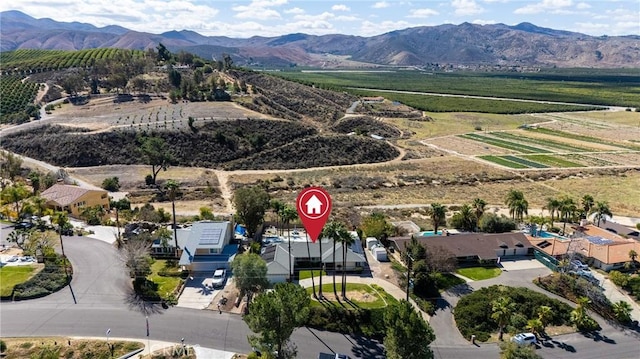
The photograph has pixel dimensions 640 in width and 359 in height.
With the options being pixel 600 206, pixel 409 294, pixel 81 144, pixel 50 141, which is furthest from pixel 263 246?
pixel 50 141

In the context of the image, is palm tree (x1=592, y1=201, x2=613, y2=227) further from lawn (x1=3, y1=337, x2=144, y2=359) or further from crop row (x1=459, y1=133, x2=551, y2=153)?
crop row (x1=459, y1=133, x2=551, y2=153)

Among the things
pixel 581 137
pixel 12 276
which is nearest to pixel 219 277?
pixel 12 276

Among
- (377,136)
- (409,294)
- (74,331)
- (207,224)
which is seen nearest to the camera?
(74,331)

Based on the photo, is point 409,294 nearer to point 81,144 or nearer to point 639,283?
point 639,283

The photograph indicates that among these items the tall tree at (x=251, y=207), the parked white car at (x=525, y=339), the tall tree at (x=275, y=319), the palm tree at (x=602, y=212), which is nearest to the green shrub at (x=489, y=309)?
the parked white car at (x=525, y=339)

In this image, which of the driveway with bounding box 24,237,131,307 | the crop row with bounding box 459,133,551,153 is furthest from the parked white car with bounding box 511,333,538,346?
the crop row with bounding box 459,133,551,153

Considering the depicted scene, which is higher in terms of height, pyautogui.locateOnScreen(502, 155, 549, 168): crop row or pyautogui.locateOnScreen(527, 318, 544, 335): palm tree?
pyautogui.locateOnScreen(502, 155, 549, 168): crop row

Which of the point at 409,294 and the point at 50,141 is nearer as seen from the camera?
the point at 409,294
